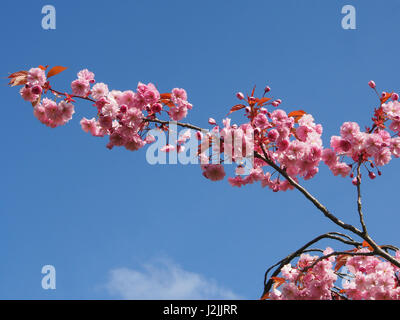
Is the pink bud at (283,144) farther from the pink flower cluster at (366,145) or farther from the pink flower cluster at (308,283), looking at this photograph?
the pink flower cluster at (308,283)

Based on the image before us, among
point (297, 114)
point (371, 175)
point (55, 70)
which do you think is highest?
point (55, 70)

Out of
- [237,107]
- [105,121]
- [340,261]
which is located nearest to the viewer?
[237,107]

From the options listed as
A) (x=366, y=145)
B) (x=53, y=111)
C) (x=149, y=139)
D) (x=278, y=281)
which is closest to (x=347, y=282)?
(x=278, y=281)

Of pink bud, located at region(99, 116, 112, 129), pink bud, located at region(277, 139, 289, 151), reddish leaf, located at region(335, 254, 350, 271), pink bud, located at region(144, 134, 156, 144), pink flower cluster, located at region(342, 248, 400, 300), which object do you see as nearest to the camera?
pink flower cluster, located at region(342, 248, 400, 300)

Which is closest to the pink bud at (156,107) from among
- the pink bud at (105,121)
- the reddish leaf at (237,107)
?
the pink bud at (105,121)

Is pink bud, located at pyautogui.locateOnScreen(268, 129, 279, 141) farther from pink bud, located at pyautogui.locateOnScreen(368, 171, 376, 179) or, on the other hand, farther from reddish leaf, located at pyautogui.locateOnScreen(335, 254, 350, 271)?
reddish leaf, located at pyautogui.locateOnScreen(335, 254, 350, 271)

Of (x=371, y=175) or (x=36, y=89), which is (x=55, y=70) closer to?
(x=36, y=89)

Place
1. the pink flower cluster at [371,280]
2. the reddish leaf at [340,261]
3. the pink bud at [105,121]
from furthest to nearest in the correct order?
the pink bud at [105,121] < the reddish leaf at [340,261] < the pink flower cluster at [371,280]

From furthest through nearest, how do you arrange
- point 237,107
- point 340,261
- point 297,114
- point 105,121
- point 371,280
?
point 105,121 → point 340,261 → point 297,114 → point 237,107 → point 371,280

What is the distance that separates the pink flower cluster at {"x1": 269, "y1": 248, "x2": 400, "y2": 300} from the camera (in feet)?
10.00

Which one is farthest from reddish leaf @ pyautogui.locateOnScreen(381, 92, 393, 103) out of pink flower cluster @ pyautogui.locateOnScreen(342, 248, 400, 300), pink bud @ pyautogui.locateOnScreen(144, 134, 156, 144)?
pink bud @ pyautogui.locateOnScreen(144, 134, 156, 144)

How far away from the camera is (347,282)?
11.0 ft

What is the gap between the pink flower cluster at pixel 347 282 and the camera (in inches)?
120

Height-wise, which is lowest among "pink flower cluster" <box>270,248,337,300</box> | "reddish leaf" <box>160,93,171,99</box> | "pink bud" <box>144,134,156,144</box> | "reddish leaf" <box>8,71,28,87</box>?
"pink flower cluster" <box>270,248,337,300</box>
